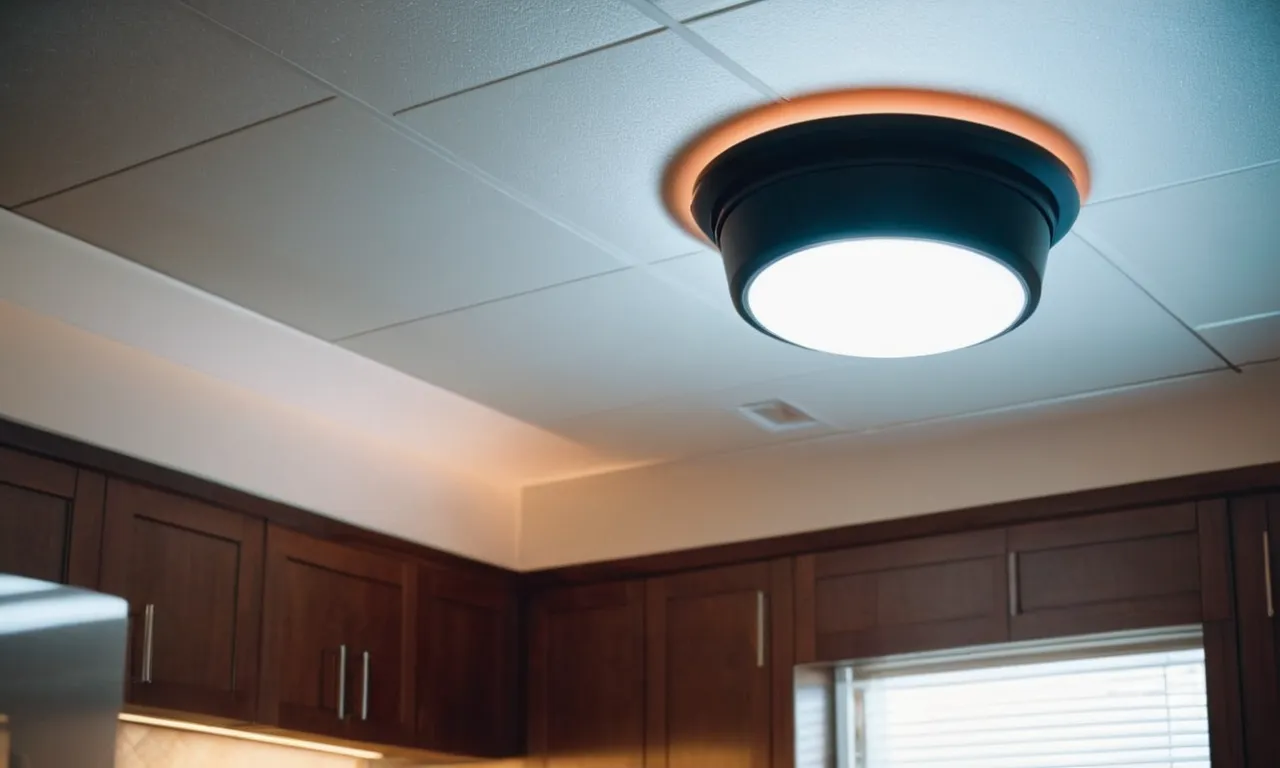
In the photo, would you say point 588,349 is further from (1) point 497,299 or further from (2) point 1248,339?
(2) point 1248,339

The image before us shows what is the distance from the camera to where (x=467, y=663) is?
4105 mm

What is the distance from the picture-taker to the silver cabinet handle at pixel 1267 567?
327cm

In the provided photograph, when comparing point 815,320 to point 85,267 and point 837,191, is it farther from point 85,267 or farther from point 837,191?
point 85,267

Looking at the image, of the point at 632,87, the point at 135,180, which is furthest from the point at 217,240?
the point at 632,87

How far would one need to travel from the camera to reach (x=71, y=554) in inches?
121

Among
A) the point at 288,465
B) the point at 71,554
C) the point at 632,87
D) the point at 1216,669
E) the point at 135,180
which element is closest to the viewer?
the point at 632,87

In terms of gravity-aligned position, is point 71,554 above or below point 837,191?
below

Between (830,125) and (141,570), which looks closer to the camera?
(830,125)

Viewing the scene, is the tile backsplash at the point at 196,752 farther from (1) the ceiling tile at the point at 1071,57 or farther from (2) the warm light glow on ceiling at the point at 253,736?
(1) the ceiling tile at the point at 1071,57

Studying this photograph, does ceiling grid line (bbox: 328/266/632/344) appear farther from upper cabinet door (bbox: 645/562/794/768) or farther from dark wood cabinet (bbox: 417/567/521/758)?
upper cabinet door (bbox: 645/562/794/768)

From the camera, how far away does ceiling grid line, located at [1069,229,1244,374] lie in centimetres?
276

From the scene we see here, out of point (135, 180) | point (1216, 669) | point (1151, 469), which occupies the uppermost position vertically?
point (135, 180)

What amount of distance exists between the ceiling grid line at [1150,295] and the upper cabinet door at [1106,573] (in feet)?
1.11

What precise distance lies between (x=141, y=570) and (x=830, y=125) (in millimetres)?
1691
